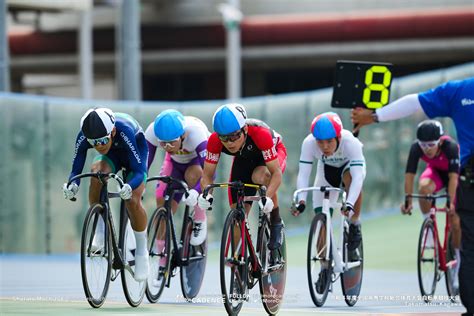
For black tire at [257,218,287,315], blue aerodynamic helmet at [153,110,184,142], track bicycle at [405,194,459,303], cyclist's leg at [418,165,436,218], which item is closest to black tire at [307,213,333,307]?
black tire at [257,218,287,315]

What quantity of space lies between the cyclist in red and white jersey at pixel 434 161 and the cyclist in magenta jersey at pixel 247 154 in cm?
251

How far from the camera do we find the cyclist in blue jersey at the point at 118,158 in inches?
420

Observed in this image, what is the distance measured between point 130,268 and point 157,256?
2.12ft

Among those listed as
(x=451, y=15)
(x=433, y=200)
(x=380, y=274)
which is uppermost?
(x=451, y=15)

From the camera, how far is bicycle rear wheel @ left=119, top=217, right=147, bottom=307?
1121 cm

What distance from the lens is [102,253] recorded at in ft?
35.3

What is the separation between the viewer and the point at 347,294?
12.5 metres

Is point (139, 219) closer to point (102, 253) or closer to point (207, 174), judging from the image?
point (102, 253)

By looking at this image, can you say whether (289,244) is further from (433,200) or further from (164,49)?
(164,49)

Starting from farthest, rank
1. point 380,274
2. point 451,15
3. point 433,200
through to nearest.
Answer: point 451,15 < point 380,274 < point 433,200

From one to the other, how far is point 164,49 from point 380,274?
24068mm

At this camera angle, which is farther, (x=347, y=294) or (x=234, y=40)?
(x=234, y=40)

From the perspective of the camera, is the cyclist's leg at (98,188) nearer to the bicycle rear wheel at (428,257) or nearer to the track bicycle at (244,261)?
the track bicycle at (244,261)

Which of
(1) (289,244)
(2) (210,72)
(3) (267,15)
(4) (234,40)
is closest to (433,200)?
(1) (289,244)
